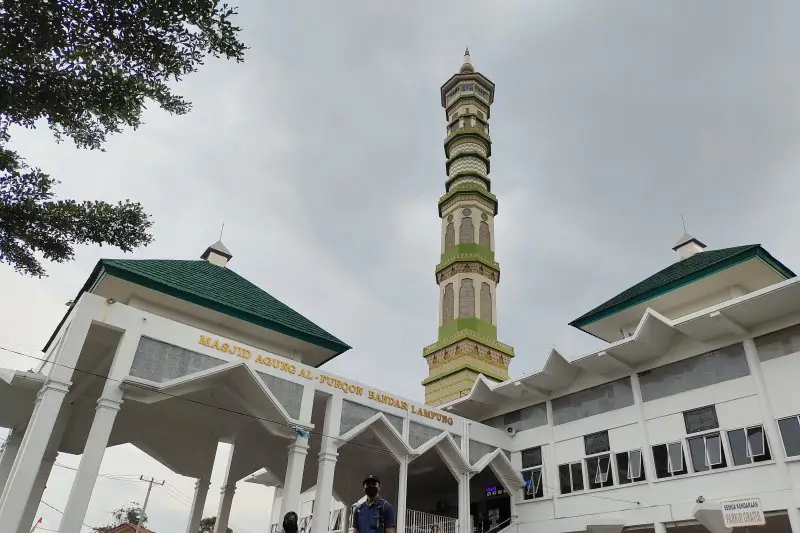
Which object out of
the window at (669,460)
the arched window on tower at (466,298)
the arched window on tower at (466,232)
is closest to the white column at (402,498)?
the window at (669,460)

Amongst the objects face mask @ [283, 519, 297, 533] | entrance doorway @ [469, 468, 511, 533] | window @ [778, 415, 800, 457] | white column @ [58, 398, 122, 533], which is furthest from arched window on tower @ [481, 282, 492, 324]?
face mask @ [283, 519, 297, 533]

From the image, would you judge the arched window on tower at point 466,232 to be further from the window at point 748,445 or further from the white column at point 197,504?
the window at point 748,445

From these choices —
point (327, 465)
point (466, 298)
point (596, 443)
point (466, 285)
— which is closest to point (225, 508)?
point (327, 465)

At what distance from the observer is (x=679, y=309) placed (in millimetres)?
19984

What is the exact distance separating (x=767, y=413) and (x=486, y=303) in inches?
795

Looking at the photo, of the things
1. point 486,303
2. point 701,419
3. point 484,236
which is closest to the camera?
point 701,419

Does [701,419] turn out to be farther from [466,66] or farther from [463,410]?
[466,66]

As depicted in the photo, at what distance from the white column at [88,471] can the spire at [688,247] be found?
Answer: 2049 cm

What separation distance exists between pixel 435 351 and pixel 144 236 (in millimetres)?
24941

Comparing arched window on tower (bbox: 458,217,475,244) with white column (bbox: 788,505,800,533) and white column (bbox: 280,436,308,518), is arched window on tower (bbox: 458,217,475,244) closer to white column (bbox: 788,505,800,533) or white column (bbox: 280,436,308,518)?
white column (bbox: 280,436,308,518)

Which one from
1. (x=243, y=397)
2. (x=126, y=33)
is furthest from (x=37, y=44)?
(x=243, y=397)

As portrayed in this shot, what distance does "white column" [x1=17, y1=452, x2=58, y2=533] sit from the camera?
49.3ft

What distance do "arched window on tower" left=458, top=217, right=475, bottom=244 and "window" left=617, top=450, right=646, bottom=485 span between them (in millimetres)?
19306

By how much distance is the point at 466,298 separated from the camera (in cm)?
3403
